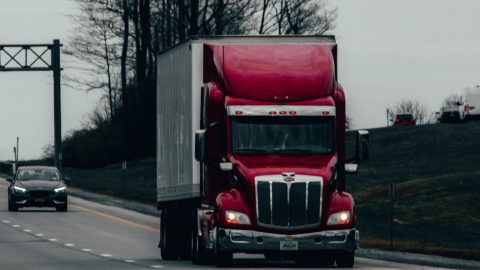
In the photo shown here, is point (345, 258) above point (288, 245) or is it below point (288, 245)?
below

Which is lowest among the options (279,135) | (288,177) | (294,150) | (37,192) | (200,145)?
(37,192)

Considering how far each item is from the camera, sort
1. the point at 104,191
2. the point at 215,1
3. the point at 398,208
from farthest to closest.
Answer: the point at 215,1 → the point at 104,191 → the point at 398,208

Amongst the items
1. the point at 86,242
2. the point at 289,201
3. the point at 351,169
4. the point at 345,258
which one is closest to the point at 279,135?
the point at 289,201

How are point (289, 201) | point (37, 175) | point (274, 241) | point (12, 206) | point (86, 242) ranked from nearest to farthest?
1. point (274, 241)
2. point (289, 201)
3. point (86, 242)
4. point (12, 206)
5. point (37, 175)

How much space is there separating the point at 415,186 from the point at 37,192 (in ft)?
46.0

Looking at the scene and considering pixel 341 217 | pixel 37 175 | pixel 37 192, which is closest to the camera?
pixel 341 217

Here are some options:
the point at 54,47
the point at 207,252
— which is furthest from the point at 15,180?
the point at 54,47

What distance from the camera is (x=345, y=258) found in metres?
26.8

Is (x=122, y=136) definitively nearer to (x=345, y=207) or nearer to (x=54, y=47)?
(x=54, y=47)

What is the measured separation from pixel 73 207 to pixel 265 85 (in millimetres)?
32701

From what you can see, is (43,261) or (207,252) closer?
(207,252)

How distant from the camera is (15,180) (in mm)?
53906

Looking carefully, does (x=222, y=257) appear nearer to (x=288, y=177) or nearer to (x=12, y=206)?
(x=288, y=177)

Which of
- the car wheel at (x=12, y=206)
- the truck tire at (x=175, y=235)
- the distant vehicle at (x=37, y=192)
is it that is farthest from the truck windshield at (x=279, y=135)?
the car wheel at (x=12, y=206)
